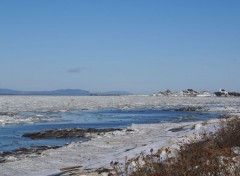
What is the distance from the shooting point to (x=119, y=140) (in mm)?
17250

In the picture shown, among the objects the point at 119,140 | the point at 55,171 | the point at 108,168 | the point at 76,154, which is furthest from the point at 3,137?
the point at 108,168

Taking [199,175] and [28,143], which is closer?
[199,175]

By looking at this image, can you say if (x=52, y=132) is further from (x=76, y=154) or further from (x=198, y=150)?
(x=198, y=150)

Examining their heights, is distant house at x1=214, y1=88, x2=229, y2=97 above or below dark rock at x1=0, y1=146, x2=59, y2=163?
above

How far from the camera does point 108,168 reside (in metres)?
9.48

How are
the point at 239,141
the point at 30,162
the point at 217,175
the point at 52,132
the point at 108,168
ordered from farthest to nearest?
the point at 52,132
the point at 30,162
the point at 108,168
the point at 239,141
the point at 217,175

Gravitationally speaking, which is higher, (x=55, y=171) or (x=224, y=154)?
(x=224, y=154)

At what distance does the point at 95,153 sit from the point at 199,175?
9.21 m

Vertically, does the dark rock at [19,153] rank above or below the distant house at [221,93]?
below

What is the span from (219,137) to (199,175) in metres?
4.67

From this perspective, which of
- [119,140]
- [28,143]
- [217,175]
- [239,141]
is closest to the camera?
[217,175]

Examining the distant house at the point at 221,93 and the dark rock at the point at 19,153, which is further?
the distant house at the point at 221,93

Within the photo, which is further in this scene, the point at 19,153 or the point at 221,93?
the point at 221,93

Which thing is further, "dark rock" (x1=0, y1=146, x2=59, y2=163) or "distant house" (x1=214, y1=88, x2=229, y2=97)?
"distant house" (x1=214, y1=88, x2=229, y2=97)
